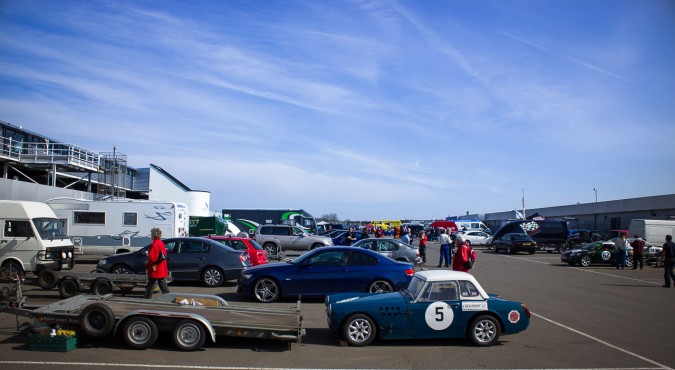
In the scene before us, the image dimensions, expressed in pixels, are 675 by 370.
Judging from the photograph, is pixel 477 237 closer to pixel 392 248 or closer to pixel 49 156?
pixel 392 248

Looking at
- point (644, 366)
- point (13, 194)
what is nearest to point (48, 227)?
point (13, 194)

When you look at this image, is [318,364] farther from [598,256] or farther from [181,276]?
[598,256]

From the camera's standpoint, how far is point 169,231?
2200cm

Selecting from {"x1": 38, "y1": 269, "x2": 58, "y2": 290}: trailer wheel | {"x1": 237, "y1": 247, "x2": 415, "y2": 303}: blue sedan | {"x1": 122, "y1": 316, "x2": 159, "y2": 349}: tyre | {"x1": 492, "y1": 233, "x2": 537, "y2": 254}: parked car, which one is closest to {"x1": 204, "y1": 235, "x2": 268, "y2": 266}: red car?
{"x1": 237, "y1": 247, "x2": 415, "y2": 303}: blue sedan

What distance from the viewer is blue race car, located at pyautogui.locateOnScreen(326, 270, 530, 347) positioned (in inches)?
323

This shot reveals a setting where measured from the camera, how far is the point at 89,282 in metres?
12.0

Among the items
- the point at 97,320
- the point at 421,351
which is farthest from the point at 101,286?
the point at 421,351

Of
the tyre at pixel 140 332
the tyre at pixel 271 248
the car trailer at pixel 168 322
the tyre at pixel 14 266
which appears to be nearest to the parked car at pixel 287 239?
the tyre at pixel 271 248

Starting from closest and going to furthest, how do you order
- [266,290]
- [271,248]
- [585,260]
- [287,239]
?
[266,290], [585,260], [271,248], [287,239]

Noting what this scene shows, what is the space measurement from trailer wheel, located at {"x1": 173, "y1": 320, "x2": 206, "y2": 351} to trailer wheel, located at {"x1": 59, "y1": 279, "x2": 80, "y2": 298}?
18.6 feet

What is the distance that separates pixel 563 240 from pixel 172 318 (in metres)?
36.2

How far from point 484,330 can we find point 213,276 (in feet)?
28.7

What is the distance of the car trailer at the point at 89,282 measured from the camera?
38.3 ft

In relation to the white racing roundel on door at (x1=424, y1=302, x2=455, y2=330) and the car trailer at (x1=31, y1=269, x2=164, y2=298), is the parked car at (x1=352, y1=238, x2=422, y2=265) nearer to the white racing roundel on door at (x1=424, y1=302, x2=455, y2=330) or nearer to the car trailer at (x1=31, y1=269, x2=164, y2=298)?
the car trailer at (x1=31, y1=269, x2=164, y2=298)
